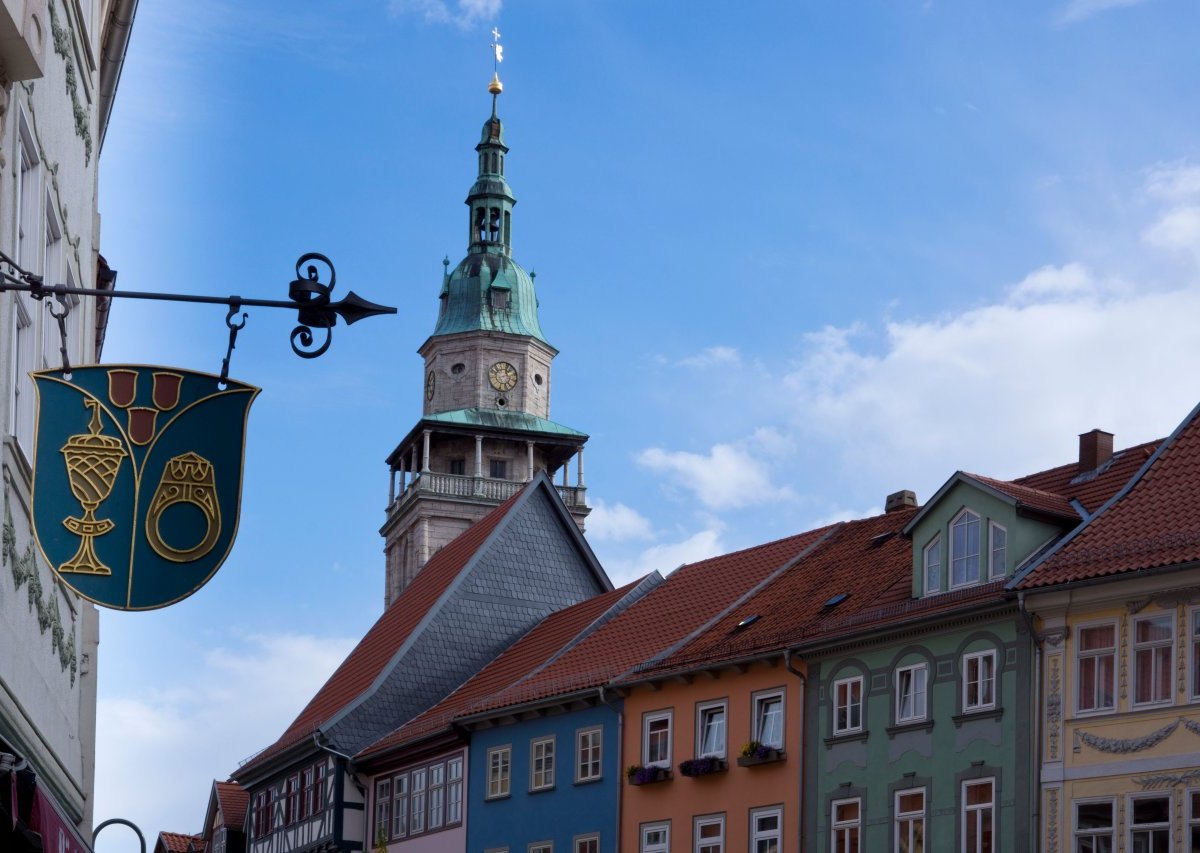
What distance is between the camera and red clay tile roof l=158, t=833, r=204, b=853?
270 ft

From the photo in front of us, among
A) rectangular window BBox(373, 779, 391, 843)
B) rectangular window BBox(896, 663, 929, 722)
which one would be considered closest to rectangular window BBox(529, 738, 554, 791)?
rectangular window BBox(373, 779, 391, 843)

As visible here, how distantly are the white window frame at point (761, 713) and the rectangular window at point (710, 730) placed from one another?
97 centimetres

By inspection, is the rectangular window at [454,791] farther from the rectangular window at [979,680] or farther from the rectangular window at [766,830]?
the rectangular window at [979,680]

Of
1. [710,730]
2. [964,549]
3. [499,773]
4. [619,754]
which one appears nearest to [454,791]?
[499,773]

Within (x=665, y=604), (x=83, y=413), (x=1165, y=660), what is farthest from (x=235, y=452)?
(x=665, y=604)

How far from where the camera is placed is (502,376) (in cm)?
11194

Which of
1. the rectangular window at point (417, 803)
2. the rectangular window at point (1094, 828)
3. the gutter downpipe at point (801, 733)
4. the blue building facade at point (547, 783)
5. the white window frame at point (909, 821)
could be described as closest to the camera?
the rectangular window at point (1094, 828)

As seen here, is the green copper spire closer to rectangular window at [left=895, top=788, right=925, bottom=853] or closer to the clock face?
the clock face

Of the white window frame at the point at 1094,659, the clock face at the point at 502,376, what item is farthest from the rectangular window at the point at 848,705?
the clock face at the point at 502,376

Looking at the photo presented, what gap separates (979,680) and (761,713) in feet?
19.2

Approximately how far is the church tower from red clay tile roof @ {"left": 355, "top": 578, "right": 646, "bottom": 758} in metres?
48.9

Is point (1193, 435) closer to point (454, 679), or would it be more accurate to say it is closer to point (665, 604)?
point (665, 604)

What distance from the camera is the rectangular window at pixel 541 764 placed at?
153 ft

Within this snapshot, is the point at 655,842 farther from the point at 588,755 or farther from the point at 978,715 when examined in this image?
the point at 978,715
